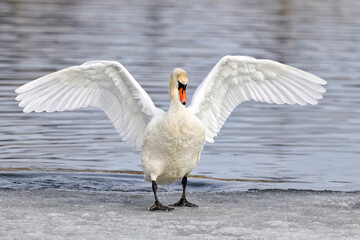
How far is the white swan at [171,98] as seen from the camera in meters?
8.98

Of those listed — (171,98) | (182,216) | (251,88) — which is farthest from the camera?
(251,88)

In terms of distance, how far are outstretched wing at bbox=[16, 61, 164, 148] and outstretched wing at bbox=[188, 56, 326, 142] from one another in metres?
0.68

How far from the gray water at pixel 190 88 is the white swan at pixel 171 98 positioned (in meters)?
1.58

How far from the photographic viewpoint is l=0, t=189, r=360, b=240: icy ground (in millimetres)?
7840

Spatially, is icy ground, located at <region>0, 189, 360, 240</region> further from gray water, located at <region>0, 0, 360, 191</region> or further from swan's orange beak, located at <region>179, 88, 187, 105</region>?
gray water, located at <region>0, 0, 360, 191</region>

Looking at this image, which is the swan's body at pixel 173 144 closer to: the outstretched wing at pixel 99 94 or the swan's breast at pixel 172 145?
the swan's breast at pixel 172 145

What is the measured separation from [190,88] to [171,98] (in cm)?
888

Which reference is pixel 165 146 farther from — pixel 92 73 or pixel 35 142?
pixel 35 142

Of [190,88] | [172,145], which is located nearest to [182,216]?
[172,145]

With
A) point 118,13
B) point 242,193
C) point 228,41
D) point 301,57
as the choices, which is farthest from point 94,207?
point 118,13

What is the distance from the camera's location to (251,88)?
1006cm

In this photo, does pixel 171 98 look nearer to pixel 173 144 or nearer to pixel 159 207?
pixel 173 144

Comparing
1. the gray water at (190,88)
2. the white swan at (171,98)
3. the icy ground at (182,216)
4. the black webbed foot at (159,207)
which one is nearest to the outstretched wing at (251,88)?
the white swan at (171,98)

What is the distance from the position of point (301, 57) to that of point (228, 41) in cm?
312
